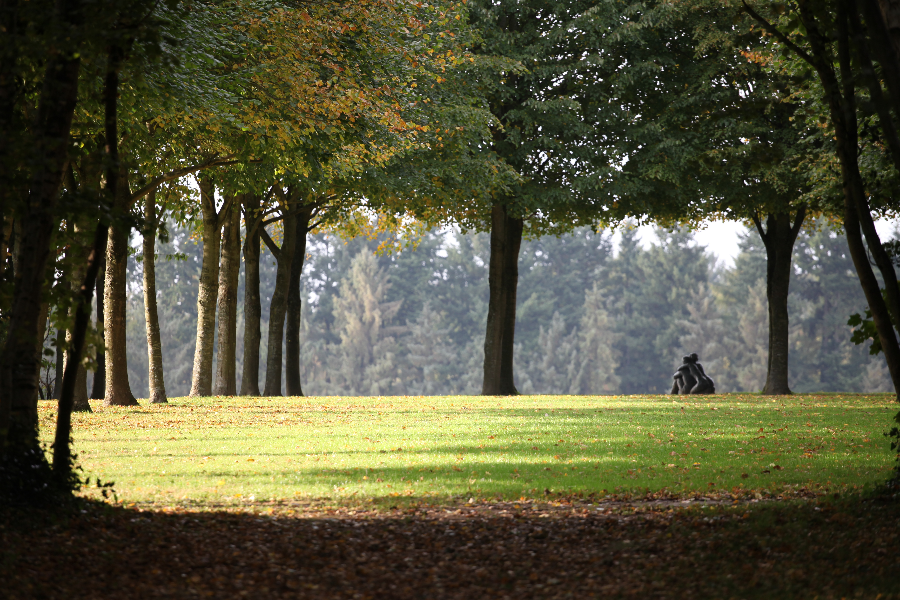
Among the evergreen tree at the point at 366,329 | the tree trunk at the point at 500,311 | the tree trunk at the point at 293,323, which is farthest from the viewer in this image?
the evergreen tree at the point at 366,329

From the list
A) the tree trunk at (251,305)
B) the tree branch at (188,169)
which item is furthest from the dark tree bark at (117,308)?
the tree trunk at (251,305)

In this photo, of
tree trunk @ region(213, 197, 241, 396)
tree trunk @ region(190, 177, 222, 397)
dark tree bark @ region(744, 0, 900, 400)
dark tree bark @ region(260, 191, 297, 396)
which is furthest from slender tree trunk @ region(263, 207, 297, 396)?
dark tree bark @ region(744, 0, 900, 400)

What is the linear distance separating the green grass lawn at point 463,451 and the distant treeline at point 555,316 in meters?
46.5

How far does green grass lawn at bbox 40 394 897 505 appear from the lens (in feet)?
29.2

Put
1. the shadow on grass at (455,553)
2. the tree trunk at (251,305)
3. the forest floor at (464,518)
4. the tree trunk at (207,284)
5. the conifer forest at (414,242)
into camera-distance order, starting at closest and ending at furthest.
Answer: the shadow on grass at (455,553)
the forest floor at (464,518)
the conifer forest at (414,242)
the tree trunk at (207,284)
the tree trunk at (251,305)

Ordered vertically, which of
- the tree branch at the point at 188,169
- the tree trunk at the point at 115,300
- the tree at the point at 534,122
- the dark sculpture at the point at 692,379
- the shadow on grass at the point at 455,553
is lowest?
the shadow on grass at the point at 455,553

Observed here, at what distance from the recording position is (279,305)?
81.5 ft

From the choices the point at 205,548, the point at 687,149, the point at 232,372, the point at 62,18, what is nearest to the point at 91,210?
the point at 62,18

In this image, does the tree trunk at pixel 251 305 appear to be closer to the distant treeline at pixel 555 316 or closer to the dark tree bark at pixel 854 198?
the dark tree bark at pixel 854 198

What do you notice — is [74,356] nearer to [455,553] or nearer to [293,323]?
[455,553]

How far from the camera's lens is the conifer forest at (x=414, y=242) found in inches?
241

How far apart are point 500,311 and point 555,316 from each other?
44857 millimetres

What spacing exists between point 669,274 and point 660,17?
48211 millimetres

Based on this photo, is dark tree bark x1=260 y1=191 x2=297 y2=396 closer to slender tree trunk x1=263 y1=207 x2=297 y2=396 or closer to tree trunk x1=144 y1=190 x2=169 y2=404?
slender tree trunk x1=263 y1=207 x2=297 y2=396
